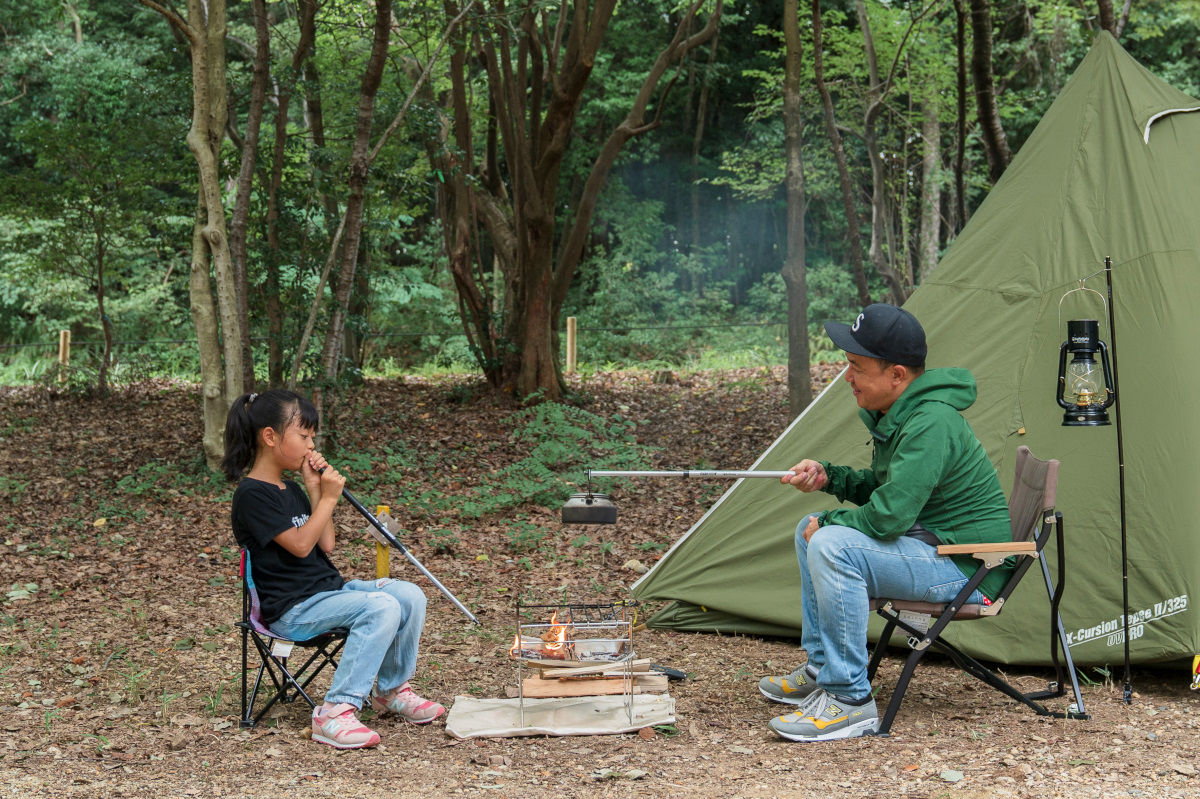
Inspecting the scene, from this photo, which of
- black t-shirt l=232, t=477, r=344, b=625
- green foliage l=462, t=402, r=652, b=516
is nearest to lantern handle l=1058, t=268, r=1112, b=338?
black t-shirt l=232, t=477, r=344, b=625

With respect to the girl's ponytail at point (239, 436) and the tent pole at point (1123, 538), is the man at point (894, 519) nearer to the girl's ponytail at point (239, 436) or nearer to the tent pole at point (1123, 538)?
the tent pole at point (1123, 538)

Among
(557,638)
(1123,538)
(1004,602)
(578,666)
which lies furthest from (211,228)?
(1123,538)

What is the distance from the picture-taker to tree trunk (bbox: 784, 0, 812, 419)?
8422mm

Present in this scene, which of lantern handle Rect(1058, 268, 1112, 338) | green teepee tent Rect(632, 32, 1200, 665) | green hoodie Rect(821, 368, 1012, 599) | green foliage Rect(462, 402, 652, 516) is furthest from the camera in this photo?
green foliage Rect(462, 402, 652, 516)

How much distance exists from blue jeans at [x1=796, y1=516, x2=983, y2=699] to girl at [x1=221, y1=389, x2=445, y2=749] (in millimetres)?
1382

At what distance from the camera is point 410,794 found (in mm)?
2924

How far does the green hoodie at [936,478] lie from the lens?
3227 millimetres

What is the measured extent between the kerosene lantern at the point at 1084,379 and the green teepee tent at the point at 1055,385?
340 mm

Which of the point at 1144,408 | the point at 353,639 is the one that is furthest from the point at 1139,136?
the point at 353,639

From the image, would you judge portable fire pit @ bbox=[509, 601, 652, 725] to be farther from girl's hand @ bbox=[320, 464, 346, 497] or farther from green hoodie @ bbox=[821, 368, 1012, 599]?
green hoodie @ bbox=[821, 368, 1012, 599]

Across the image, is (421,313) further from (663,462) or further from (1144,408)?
(1144,408)

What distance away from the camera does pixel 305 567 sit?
3.45 metres

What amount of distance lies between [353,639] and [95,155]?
868 cm

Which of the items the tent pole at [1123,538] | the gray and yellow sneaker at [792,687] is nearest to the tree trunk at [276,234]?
the gray and yellow sneaker at [792,687]
